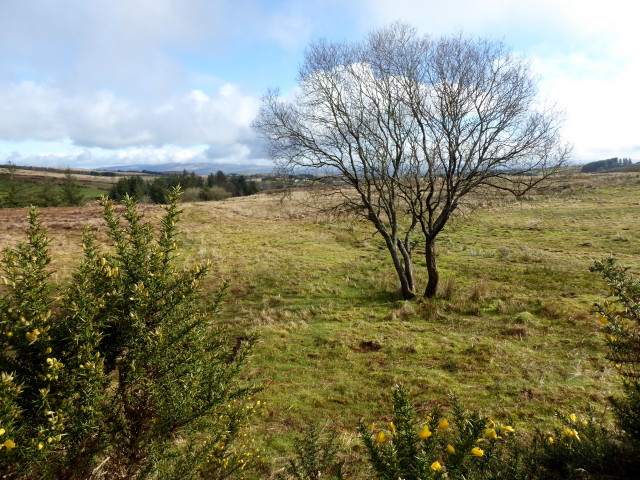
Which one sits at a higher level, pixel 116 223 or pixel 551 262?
pixel 116 223

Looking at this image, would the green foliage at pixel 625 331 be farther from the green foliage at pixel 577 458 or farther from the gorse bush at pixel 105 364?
the gorse bush at pixel 105 364

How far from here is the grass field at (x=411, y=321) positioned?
653 cm

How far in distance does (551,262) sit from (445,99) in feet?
35.0

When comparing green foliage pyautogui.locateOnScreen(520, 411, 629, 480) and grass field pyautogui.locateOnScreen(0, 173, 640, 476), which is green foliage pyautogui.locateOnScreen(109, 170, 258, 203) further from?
green foliage pyautogui.locateOnScreen(520, 411, 629, 480)

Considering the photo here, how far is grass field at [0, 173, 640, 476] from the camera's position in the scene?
21.4 ft

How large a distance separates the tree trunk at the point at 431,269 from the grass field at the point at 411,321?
0.43m

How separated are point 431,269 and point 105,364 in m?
11.4

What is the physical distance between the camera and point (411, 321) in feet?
35.4

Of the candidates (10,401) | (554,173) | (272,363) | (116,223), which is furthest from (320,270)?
(10,401)

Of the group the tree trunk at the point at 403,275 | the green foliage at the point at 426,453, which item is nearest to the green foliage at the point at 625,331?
the green foliage at the point at 426,453

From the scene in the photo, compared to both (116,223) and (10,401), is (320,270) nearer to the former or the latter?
(116,223)

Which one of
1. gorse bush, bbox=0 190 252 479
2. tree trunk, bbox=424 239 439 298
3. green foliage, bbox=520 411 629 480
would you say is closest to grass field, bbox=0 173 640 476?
tree trunk, bbox=424 239 439 298

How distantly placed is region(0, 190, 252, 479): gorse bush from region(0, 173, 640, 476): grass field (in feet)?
1.77

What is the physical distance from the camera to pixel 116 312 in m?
2.88
